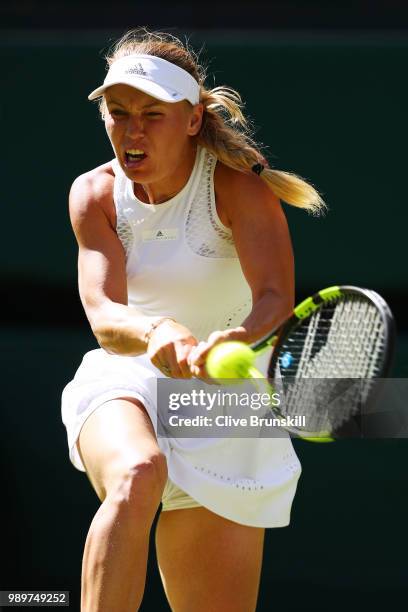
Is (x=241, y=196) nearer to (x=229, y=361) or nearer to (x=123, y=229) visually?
(x=123, y=229)

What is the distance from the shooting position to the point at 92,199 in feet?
8.71

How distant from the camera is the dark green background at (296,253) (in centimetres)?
366

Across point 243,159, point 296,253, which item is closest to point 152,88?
point 243,159

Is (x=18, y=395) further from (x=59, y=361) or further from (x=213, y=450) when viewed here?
(x=213, y=450)

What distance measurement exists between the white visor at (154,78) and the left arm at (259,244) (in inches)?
7.6

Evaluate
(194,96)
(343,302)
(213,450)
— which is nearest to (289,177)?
(194,96)

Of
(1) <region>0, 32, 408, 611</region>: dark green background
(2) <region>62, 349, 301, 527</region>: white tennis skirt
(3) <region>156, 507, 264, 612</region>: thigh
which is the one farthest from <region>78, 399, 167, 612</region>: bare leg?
(1) <region>0, 32, 408, 611</region>: dark green background

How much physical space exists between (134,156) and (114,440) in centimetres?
57

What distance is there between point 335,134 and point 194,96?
1178 millimetres

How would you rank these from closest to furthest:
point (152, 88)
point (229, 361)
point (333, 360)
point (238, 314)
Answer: point (229, 361)
point (333, 360)
point (152, 88)
point (238, 314)

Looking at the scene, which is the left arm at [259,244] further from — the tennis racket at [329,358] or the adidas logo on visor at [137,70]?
the adidas logo on visor at [137,70]

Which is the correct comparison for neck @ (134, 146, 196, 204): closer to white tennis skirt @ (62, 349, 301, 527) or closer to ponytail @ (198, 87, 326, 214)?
ponytail @ (198, 87, 326, 214)

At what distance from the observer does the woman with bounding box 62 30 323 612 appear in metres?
2.49

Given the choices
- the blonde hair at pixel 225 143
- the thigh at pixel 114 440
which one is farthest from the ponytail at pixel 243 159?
the thigh at pixel 114 440
